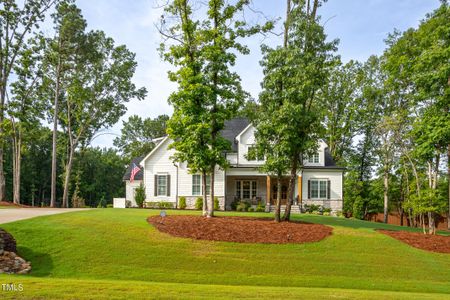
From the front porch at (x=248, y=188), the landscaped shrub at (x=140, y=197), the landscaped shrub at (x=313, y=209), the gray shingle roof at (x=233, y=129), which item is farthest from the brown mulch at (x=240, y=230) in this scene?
the gray shingle roof at (x=233, y=129)

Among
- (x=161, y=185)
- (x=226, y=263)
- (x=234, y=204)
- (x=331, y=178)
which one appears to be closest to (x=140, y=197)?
(x=161, y=185)

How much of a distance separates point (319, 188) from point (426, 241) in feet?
40.9

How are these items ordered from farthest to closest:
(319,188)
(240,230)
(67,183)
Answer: (67,183) < (319,188) < (240,230)

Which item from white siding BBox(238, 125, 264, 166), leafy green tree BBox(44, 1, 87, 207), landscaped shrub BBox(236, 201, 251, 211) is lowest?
landscaped shrub BBox(236, 201, 251, 211)

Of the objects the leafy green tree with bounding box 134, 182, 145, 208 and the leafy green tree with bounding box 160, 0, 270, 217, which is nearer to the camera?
the leafy green tree with bounding box 160, 0, 270, 217

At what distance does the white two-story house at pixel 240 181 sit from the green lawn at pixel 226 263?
470 inches

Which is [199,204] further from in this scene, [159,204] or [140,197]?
[140,197]

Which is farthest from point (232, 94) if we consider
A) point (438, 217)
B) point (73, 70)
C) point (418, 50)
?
point (438, 217)

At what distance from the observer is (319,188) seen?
1057 inches

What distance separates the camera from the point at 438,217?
30625 mm

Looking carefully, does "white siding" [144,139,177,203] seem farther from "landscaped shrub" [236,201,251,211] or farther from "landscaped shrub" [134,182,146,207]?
"landscaped shrub" [236,201,251,211]

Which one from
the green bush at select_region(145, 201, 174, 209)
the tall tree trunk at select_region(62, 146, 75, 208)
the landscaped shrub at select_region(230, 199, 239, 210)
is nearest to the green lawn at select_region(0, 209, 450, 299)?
the green bush at select_region(145, 201, 174, 209)

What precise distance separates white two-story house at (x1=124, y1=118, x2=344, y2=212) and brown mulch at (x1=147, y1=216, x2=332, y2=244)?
10496mm

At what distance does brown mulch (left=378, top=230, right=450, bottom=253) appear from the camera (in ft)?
45.1
